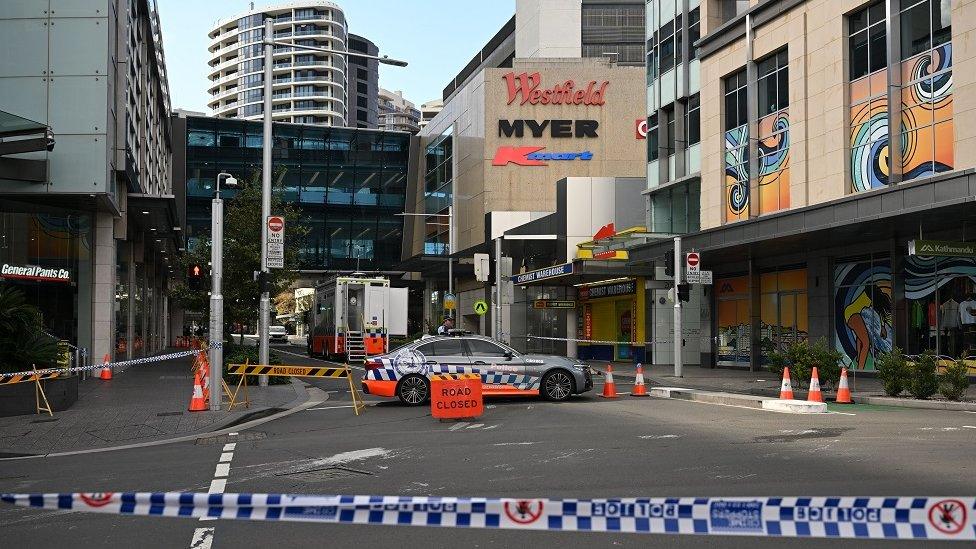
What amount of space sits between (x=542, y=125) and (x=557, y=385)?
37165 millimetres

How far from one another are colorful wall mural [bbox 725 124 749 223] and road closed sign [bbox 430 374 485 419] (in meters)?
16.3

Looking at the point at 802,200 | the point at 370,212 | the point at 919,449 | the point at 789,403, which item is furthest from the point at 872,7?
the point at 370,212

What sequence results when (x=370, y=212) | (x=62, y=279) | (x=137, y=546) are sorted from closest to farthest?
(x=137, y=546) < (x=62, y=279) < (x=370, y=212)

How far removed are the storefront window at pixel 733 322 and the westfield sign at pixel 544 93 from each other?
2346 cm

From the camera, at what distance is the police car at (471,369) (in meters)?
18.4

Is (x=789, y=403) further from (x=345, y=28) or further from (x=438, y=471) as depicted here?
(x=345, y=28)

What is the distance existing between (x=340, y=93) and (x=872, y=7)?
392 feet

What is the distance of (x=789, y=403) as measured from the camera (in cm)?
1655

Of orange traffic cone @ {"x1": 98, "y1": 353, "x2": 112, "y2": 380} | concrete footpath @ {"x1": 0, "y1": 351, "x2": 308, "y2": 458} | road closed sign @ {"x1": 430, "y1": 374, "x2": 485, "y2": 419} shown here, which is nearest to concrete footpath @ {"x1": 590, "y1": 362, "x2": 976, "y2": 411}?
road closed sign @ {"x1": 430, "y1": 374, "x2": 485, "y2": 419}

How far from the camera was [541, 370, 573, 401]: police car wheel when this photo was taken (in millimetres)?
19031

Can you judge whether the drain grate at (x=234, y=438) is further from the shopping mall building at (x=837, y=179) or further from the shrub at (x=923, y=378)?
the shopping mall building at (x=837, y=179)

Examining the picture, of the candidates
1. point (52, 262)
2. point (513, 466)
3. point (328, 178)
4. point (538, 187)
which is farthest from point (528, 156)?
point (513, 466)

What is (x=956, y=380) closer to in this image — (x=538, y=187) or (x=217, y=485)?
(x=217, y=485)

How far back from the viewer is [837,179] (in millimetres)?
24797
